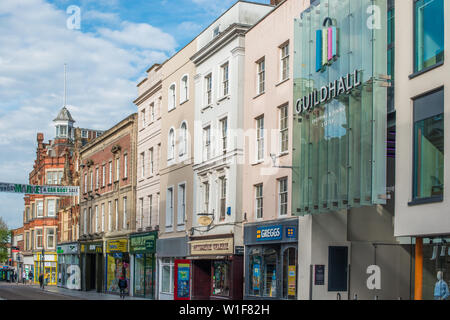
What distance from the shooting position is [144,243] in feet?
158

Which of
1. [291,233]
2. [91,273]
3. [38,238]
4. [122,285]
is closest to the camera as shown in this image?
[291,233]

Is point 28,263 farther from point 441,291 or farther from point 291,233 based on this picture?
point 441,291

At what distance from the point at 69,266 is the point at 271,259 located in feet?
142

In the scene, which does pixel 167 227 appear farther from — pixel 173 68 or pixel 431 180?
pixel 431 180

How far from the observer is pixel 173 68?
148 feet

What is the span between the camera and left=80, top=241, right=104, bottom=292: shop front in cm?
5969

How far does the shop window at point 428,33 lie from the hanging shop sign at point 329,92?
9.07 ft

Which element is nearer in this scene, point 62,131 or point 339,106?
point 339,106

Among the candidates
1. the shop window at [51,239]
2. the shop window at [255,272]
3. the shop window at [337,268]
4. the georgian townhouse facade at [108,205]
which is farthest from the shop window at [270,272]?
the shop window at [51,239]

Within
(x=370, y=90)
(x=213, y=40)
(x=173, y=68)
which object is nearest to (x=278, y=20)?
(x=213, y=40)

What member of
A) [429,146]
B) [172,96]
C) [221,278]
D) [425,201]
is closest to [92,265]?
[172,96]

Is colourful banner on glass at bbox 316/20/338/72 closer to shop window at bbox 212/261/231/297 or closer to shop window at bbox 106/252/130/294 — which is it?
shop window at bbox 212/261/231/297

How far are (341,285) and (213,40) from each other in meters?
15.8

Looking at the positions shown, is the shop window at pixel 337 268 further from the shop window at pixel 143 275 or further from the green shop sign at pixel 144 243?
the shop window at pixel 143 275
